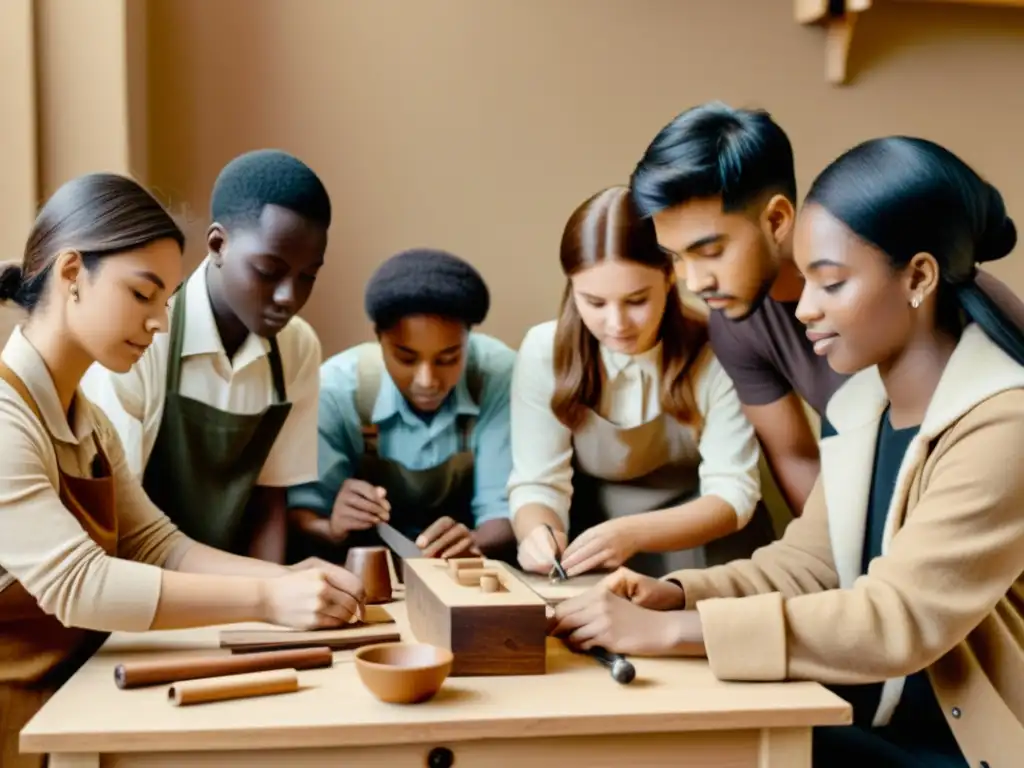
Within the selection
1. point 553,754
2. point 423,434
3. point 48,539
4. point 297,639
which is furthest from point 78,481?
point 423,434

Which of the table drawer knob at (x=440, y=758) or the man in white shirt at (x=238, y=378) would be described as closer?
the table drawer knob at (x=440, y=758)

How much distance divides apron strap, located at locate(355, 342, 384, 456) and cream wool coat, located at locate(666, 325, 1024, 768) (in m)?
1.09

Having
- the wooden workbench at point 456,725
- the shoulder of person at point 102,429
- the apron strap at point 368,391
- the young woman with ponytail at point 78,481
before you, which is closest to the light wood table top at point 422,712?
the wooden workbench at point 456,725

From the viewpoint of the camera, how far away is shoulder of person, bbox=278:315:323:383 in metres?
2.02

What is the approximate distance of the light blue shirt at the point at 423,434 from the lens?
2217 mm

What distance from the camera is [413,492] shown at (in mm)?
2246

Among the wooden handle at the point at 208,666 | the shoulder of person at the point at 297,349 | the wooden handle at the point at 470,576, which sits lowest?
the wooden handle at the point at 208,666

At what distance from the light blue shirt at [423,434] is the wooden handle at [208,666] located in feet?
2.90

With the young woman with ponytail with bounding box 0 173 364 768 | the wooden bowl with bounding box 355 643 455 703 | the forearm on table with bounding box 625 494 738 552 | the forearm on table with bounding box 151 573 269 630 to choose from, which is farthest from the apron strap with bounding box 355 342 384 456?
the wooden bowl with bounding box 355 643 455 703

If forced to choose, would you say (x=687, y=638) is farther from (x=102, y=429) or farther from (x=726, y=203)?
(x=102, y=429)

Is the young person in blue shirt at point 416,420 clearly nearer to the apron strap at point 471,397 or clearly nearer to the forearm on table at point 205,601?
the apron strap at point 471,397

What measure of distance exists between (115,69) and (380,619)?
1284 millimetres

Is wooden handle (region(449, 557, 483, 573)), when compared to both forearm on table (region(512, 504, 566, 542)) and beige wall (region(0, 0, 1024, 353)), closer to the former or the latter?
forearm on table (region(512, 504, 566, 542))

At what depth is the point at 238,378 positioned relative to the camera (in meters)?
1.94
